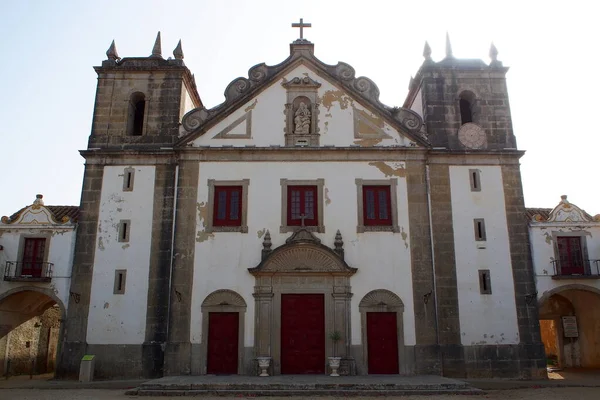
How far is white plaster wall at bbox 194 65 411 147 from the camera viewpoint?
21781 millimetres

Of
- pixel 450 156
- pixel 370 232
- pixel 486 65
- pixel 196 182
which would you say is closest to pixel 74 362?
pixel 196 182

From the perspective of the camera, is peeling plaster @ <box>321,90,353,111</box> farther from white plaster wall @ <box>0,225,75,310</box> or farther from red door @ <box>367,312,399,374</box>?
white plaster wall @ <box>0,225,75,310</box>

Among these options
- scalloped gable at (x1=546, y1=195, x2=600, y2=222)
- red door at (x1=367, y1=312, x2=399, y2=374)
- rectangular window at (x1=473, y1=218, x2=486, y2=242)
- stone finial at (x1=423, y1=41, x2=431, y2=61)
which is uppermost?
stone finial at (x1=423, y1=41, x2=431, y2=61)

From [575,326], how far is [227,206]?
17911 mm

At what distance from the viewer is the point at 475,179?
71.9 feet

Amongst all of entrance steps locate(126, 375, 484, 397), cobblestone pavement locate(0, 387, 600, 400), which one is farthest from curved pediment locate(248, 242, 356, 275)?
cobblestone pavement locate(0, 387, 600, 400)

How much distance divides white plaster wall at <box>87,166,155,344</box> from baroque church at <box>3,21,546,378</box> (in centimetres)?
6

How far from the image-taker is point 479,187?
2178 centimetres

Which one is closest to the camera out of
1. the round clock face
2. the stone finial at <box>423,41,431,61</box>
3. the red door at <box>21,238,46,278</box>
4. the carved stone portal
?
the carved stone portal

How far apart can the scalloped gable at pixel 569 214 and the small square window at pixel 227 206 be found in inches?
485

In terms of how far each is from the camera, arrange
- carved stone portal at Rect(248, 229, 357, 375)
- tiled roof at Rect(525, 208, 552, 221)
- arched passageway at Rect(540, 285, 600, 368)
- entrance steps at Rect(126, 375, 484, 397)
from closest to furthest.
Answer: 1. entrance steps at Rect(126, 375, 484, 397)
2. carved stone portal at Rect(248, 229, 357, 375)
3. tiled roof at Rect(525, 208, 552, 221)
4. arched passageway at Rect(540, 285, 600, 368)

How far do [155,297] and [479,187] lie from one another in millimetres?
13566

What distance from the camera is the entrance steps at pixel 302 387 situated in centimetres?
1620

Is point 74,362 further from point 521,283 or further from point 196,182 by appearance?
point 521,283
